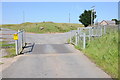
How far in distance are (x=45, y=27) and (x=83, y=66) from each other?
5883 centimetres

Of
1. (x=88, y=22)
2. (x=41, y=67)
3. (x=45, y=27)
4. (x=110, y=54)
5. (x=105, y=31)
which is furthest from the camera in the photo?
(x=88, y=22)

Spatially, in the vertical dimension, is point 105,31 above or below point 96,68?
above

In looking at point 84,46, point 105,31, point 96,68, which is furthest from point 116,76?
point 105,31

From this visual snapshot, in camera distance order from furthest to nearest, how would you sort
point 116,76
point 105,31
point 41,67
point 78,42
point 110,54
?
1. point 105,31
2. point 78,42
3. point 110,54
4. point 41,67
5. point 116,76

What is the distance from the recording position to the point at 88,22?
74062mm

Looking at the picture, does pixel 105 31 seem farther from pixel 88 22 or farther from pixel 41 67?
pixel 88 22

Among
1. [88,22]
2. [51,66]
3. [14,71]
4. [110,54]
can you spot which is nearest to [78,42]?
[110,54]

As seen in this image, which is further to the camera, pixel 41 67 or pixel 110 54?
pixel 110 54

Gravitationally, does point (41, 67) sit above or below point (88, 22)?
below

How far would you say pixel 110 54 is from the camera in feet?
39.6

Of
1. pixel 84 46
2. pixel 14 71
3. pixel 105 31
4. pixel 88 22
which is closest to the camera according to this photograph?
pixel 14 71

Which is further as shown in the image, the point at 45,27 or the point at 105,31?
the point at 45,27

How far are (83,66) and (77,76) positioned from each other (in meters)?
2.18

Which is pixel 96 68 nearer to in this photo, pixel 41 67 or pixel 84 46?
pixel 41 67
